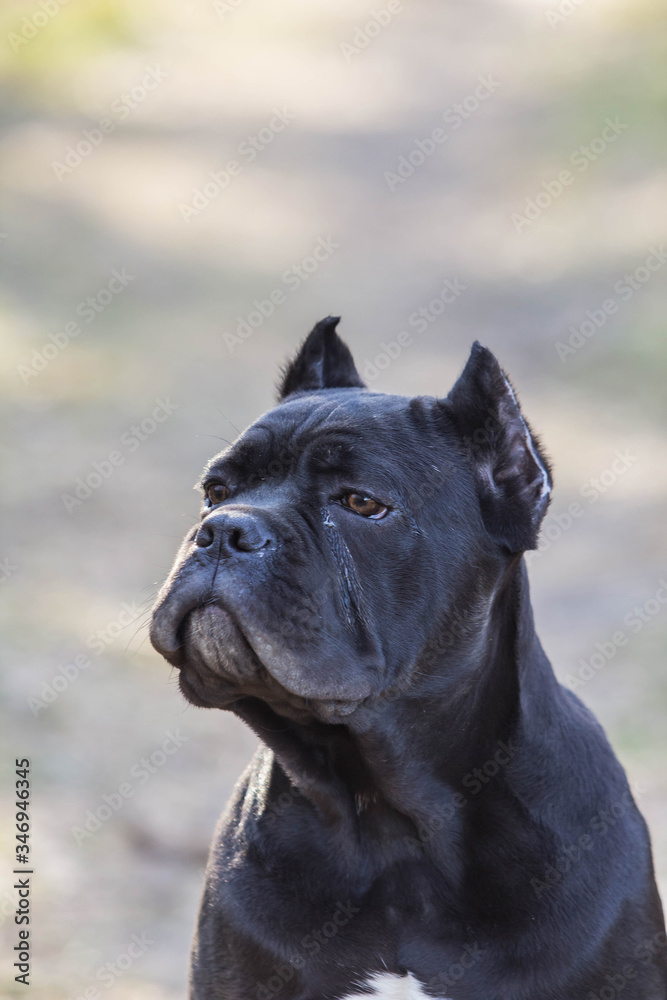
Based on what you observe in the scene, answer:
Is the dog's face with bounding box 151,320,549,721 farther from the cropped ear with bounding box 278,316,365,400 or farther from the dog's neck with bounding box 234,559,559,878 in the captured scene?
the cropped ear with bounding box 278,316,365,400

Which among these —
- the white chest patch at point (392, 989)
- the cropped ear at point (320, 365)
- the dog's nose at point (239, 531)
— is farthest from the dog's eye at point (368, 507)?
the white chest patch at point (392, 989)

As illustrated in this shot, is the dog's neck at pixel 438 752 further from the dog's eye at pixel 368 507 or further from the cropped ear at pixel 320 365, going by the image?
the cropped ear at pixel 320 365

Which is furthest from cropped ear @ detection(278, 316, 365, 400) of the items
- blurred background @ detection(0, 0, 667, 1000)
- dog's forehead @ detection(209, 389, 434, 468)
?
blurred background @ detection(0, 0, 667, 1000)

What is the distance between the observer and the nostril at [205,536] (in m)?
3.22

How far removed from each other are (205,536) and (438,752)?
100cm

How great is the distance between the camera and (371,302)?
47.5 feet

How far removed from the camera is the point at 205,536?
323 cm

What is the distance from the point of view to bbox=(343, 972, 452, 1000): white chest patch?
3.43 m

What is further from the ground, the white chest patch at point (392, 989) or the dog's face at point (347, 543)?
the dog's face at point (347, 543)

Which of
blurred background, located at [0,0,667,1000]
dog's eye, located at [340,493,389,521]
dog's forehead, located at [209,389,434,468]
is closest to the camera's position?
dog's eye, located at [340,493,389,521]

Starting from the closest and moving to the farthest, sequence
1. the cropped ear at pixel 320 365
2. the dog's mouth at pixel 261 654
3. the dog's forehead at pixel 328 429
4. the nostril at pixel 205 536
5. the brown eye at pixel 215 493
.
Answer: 1. the dog's mouth at pixel 261 654
2. the nostril at pixel 205 536
3. the dog's forehead at pixel 328 429
4. the brown eye at pixel 215 493
5. the cropped ear at pixel 320 365

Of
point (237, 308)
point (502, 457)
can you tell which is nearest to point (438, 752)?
point (502, 457)

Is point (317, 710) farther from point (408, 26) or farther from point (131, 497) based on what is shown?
point (408, 26)

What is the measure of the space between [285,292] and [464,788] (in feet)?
38.2
